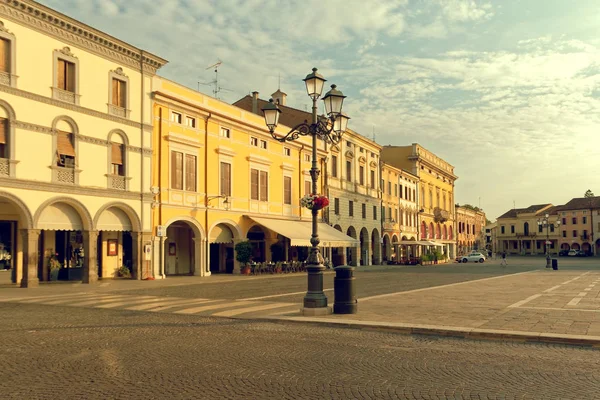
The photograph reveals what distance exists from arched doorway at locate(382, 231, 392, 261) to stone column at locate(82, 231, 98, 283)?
3597 cm

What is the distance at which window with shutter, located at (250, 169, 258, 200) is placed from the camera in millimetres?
35375

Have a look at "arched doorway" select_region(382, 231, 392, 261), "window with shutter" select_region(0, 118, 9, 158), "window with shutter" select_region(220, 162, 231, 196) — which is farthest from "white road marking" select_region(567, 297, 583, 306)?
"arched doorway" select_region(382, 231, 392, 261)

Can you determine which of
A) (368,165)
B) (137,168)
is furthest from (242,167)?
(368,165)

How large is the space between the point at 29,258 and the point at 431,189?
56441mm

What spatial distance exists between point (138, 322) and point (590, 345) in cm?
854

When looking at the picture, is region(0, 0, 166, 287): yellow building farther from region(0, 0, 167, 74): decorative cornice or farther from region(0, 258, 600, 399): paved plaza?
region(0, 258, 600, 399): paved plaza

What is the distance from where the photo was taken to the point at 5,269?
24.1m

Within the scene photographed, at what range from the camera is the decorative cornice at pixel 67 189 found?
21281mm

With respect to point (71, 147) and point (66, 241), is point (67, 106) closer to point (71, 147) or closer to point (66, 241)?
point (71, 147)

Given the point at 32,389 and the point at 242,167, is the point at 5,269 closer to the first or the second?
the point at 242,167

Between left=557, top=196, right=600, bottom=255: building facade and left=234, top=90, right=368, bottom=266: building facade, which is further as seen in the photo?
left=557, top=196, right=600, bottom=255: building facade

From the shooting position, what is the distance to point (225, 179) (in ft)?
109

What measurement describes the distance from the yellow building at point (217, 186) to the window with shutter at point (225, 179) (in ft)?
0.20

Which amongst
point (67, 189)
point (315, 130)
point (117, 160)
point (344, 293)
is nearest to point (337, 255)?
point (117, 160)
